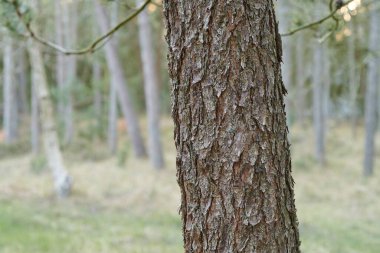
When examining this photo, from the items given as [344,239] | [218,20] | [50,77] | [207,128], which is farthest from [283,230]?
[50,77]

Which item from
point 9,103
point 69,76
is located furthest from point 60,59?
point 9,103

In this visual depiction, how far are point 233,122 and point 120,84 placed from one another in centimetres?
1476

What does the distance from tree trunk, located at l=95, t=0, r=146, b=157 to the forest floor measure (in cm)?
72

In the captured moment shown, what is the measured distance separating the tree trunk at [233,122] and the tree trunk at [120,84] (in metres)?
13.8

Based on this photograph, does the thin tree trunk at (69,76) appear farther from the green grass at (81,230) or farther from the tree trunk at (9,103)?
the green grass at (81,230)

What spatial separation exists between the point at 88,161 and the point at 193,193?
16029 millimetres

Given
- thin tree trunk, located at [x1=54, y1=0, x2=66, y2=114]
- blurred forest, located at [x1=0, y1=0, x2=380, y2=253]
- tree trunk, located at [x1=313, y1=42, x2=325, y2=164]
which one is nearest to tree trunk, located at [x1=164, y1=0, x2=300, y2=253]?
blurred forest, located at [x1=0, y1=0, x2=380, y2=253]

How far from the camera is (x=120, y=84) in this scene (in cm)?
1672

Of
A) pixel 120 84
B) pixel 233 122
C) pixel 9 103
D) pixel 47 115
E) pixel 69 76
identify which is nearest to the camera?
pixel 233 122

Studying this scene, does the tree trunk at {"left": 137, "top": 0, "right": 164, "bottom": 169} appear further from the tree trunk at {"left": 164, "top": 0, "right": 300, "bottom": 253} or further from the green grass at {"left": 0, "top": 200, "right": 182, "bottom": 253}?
the tree trunk at {"left": 164, "top": 0, "right": 300, "bottom": 253}

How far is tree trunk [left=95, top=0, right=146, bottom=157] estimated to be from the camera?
1586 centimetres

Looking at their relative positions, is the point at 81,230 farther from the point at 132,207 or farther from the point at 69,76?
the point at 69,76

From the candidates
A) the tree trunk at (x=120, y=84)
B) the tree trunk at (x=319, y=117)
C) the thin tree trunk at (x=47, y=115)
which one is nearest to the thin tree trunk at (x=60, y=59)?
the tree trunk at (x=120, y=84)

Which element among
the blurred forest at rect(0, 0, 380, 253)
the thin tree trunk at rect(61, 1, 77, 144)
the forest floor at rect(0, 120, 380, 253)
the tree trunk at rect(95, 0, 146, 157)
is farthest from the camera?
the thin tree trunk at rect(61, 1, 77, 144)
